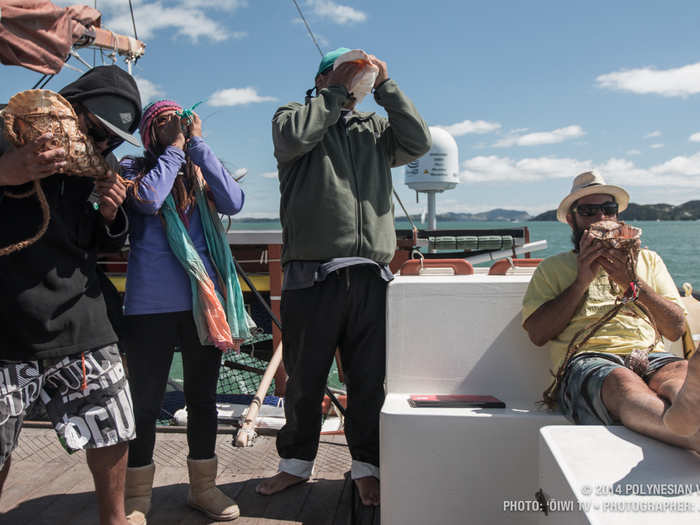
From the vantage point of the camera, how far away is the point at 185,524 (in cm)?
229

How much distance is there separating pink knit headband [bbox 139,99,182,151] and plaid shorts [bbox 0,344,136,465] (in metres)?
0.92

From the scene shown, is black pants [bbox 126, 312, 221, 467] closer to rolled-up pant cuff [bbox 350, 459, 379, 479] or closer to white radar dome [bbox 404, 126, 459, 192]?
rolled-up pant cuff [bbox 350, 459, 379, 479]

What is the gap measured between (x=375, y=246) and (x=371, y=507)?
1087 millimetres

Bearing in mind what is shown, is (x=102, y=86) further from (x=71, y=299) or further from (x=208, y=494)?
(x=208, y=494)

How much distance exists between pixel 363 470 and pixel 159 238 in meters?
1.28

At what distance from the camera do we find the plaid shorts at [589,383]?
1.91 m

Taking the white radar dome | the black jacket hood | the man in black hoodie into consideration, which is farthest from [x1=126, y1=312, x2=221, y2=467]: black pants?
the white radar dome

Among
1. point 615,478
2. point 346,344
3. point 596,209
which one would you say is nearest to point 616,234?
point 596,209

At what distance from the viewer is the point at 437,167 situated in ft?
28.1

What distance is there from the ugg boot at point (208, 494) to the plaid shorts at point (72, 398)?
597 mm

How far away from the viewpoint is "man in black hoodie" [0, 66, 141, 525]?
167 cm

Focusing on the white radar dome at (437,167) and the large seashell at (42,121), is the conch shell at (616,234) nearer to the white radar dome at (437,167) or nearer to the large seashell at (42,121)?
the large seashell at (42,121)

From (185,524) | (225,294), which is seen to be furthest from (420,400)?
(185,524)

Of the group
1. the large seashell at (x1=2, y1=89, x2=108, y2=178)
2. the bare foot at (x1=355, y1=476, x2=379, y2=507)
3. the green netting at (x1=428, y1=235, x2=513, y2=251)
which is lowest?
the bare foot at (x1=355, y1=476, x2=379, y2=507)
